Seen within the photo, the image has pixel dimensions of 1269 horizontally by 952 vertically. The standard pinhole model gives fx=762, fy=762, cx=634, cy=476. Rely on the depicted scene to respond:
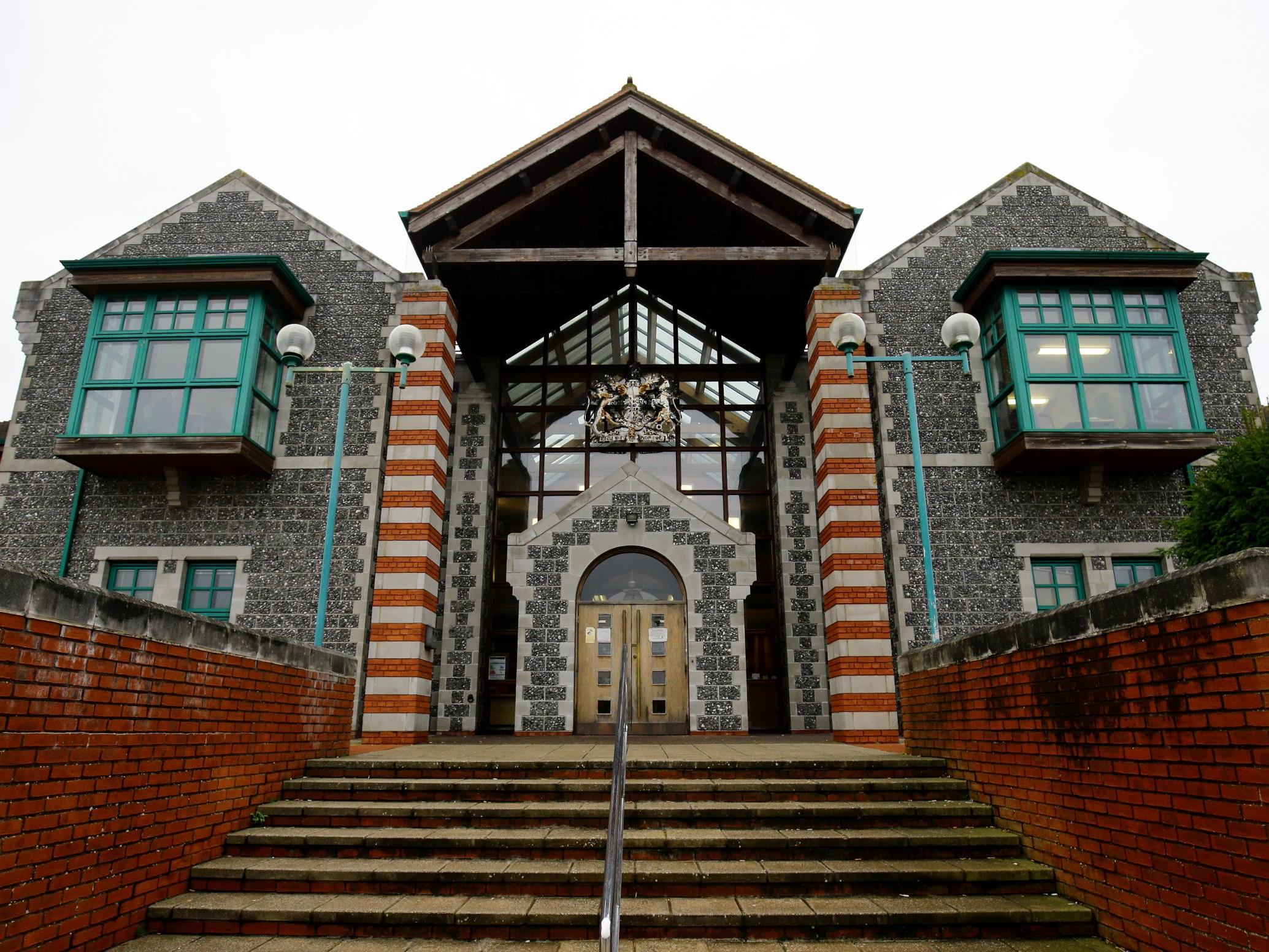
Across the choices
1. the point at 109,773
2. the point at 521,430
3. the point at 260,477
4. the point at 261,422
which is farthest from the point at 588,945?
the point at 521,430

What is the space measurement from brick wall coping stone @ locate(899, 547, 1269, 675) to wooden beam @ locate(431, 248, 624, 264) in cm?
784

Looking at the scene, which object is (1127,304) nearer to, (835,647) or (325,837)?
(835,647)

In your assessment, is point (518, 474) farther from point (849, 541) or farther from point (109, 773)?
point (109, 773)

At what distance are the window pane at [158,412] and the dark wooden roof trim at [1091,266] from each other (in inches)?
→ 506

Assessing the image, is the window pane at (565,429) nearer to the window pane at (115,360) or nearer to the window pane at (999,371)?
the window pane at (115,360)

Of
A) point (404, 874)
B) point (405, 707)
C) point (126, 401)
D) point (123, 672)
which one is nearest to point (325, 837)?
point (404, 874)

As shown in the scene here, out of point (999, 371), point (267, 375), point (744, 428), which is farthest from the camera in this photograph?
point (744, 428)

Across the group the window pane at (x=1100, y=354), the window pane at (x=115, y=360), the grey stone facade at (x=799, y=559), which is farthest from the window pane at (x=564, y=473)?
the window pane at (x=1100, y=354)

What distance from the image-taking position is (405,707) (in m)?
10.4

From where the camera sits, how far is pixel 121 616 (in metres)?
4.63

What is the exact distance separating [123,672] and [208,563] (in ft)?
27.5

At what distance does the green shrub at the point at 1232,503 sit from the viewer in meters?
7.77

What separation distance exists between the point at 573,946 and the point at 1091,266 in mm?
12171

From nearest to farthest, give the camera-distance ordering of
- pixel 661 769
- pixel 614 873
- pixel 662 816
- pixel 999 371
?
Result: pixel 614 873, pixel 662 816, pixel 661 769, pixel 999 371
